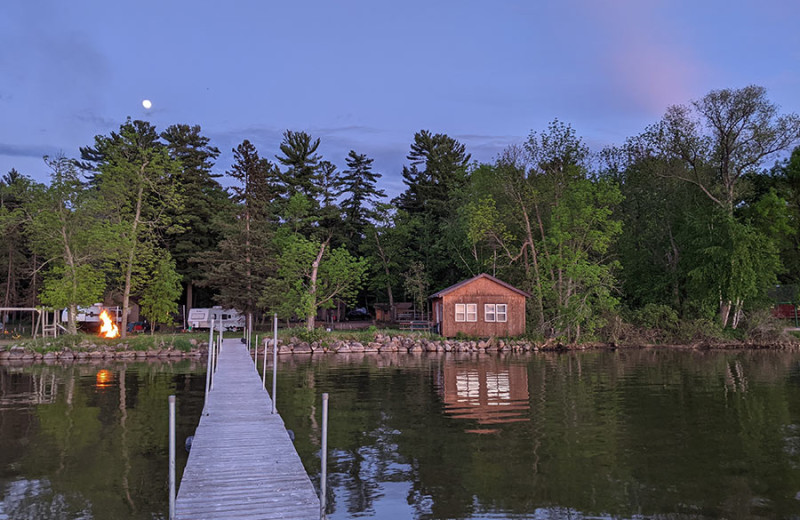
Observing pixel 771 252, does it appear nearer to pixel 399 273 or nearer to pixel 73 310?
pixel 399 273

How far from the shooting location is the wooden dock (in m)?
8.07

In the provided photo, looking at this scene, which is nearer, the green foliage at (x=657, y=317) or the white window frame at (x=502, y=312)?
the white window frame at (x=502, y=312)

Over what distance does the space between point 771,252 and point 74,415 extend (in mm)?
45660

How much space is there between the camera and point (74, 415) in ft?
57.3

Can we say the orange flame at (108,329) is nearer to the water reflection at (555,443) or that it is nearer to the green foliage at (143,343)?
the green foliage at (143,343)

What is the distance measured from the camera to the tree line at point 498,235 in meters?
42.3

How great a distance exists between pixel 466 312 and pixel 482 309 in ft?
4.02

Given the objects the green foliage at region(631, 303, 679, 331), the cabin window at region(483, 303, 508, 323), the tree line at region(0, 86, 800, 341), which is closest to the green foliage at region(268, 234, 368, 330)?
the tree line at region(0, 86, 800, 341)

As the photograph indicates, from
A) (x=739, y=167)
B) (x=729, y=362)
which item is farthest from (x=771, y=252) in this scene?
(x=729, y=362)

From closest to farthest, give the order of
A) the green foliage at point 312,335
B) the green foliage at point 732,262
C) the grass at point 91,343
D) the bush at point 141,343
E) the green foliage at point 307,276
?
1. the grass at point 91,343
2. the bush at point 141,343
3. the green foliage at point 312,335
4. the green foliage at point 732,262
5. the green foliage at point 307,276

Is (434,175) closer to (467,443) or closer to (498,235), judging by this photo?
(498,235)

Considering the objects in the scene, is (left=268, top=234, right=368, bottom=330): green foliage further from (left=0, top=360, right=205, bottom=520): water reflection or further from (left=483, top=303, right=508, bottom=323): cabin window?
(left=0, top=360, right=205, bottom=520): water reflection

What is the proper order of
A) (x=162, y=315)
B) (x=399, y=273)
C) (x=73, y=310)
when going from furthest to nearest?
(x=399, y=273) < (x=162, y=315) < (x=73, y=310)

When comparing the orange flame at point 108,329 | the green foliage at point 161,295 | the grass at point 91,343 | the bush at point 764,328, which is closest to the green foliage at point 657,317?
the bush at point 764,328
